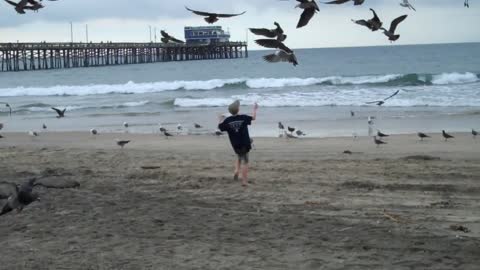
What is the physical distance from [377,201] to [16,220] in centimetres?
427

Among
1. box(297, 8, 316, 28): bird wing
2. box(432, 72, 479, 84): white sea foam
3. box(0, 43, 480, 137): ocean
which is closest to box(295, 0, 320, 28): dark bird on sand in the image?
box(297, 8, 316, 28): bird wing

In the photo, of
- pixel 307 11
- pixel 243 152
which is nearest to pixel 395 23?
pixel 307 11

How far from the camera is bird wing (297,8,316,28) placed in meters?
2.07

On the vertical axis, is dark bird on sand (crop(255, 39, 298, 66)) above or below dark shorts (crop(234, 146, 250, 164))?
above

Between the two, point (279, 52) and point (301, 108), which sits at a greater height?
point (301, 108)

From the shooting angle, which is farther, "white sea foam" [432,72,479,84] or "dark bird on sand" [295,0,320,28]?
"white sea foam" [432,72,479,84]

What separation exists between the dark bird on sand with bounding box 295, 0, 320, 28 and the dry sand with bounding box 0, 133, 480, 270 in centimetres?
224

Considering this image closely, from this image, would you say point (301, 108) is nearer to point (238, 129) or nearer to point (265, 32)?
point (238, 129)

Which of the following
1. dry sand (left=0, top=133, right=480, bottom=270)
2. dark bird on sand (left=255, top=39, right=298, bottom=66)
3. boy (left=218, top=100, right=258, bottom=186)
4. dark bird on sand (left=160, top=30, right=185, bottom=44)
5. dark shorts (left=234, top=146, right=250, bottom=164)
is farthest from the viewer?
dark shorts (left=234, top=146, right=250, bottom=164)

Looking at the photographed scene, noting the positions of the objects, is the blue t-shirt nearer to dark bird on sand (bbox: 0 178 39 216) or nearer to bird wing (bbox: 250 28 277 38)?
dark bird on sand (bbox: 0 178 39 216)

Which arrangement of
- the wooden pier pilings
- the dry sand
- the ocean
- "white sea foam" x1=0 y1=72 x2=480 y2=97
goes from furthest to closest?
the wooden pier pilings, "white sea foam" x1=0 y1=72 x2=480 y2=97, the ocean, the dry sand

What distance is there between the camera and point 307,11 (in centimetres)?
207

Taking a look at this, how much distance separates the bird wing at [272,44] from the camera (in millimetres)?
2186

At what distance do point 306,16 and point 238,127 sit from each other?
766 cm
